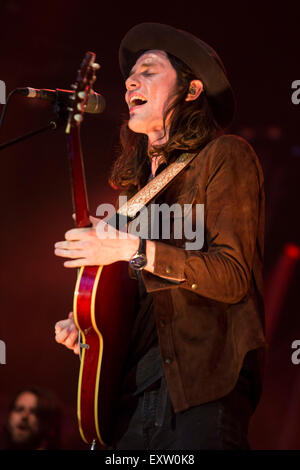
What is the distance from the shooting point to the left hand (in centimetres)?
186

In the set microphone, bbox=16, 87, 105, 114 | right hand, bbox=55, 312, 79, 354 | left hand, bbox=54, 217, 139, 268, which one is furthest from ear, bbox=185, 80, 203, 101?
right hand, bbox=55, 312, 79, 354

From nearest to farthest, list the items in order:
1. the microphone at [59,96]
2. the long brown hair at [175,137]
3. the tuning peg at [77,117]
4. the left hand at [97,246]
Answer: the left hand at [97,246] → the tuning peg at [77,117] → the microphone at [59,96] → the long brown hair at [175,137]

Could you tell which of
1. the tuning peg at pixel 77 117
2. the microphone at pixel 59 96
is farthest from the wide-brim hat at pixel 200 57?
the tuning peg at pixel 77 117

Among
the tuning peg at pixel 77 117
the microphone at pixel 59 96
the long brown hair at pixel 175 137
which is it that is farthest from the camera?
the long brown hair at pixel 175 137

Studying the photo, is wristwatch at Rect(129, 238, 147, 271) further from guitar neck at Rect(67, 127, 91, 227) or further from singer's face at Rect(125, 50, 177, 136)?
singer's face at Rect(125, 50, 177, 136)

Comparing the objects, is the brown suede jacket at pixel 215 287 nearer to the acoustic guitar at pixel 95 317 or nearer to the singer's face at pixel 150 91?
the acoustic guitar at pixel 95 317

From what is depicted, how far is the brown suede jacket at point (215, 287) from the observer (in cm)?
192

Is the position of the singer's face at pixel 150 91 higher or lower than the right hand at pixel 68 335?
higher

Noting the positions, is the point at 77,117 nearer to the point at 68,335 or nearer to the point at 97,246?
the point at 97,246

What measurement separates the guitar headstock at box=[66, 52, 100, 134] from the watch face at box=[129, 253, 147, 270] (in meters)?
0.54

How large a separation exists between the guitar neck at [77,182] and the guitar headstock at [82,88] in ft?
0.13
